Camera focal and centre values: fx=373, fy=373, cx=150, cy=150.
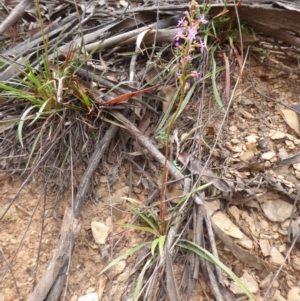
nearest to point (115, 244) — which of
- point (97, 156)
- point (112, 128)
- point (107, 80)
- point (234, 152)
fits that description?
point (97, 156)

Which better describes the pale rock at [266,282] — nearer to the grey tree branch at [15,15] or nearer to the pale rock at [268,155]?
the pale rock at [268,155]

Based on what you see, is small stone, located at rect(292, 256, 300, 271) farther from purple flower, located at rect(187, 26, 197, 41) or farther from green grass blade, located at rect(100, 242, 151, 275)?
purple flower, located at rect(187, 26, 197, 41)

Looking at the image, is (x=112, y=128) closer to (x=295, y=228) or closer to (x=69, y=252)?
(x=69, y=252)

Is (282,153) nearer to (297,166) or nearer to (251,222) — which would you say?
(297,166)

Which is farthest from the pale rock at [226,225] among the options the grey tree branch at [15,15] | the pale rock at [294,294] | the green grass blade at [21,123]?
the grey tree branch at [15,15]

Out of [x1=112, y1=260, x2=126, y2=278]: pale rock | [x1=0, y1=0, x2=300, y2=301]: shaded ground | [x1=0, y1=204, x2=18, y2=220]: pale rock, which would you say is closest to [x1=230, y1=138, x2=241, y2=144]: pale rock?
[x1=0, y1=0, x2=300, y2=301]: shaded ground
